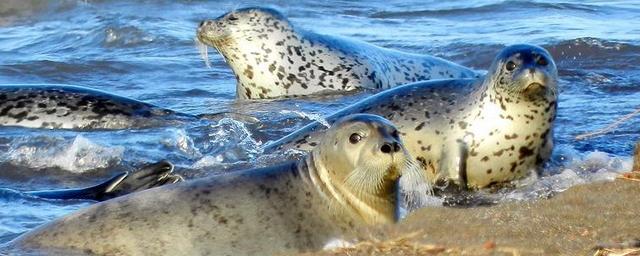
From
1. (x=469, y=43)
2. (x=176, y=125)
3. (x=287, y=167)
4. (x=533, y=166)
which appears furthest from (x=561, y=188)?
(x=469, y=43)

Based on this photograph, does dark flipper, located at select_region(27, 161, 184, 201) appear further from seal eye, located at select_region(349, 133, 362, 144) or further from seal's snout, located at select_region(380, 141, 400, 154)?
seal's snout, located at select_region(380, 141, 400, 154)

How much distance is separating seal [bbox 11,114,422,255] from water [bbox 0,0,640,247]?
701 millimetres

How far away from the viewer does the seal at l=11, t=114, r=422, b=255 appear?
4.50 metres

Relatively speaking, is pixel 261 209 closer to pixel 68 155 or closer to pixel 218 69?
pixel 68 155

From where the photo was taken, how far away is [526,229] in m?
4.18

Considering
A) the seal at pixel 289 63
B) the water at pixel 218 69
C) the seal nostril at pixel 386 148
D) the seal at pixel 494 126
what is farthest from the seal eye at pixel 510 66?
the seal at pixel 289 63

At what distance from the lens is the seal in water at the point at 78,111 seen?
803 cm

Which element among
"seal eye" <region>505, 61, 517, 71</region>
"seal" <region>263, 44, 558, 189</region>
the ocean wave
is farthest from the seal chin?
the ocean wave

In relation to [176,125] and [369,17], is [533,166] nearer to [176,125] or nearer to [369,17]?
[176,125]

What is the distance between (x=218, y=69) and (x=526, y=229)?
6837 mm

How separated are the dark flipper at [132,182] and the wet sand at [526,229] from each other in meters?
1.25

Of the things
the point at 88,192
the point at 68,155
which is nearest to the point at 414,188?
the point at 88,192

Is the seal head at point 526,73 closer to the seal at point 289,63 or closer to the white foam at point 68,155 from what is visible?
the white foam at point 68,155

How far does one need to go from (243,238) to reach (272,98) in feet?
15.1
